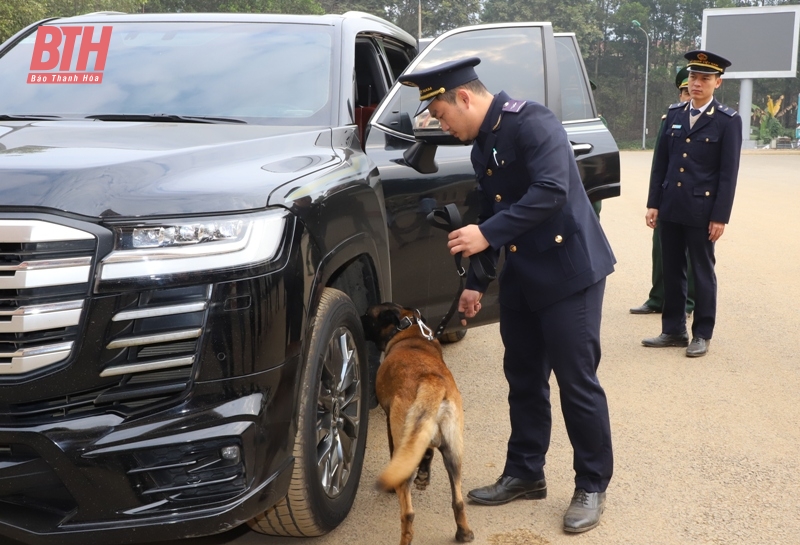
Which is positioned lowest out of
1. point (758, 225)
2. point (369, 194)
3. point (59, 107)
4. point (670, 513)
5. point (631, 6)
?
point (631, 6)

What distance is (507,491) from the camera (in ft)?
13.3

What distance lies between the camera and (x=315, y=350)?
123 inches

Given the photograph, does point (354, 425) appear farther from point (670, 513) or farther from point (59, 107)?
point (59, 107)

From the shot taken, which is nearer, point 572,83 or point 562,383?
point 562,383

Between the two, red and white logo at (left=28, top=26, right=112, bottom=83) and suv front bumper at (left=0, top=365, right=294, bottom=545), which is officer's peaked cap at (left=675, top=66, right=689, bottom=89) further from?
suv front bumper at (left=0, top=365, right=294, bottom=545)

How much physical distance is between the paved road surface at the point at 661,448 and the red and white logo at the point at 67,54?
2.21 metres

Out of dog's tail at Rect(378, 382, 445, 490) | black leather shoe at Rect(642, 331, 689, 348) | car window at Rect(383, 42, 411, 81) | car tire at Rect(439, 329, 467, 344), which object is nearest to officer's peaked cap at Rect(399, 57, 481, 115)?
dog's tail at Rect(378, 382, 445, 490)

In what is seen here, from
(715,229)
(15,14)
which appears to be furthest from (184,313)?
(15,14)

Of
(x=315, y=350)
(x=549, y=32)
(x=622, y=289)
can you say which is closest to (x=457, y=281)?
(x=549, y=32)

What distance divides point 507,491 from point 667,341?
129 inches

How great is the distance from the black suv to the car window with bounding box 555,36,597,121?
1859mm

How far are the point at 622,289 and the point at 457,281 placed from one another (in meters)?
4.81

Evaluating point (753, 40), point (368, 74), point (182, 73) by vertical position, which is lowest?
point (753, 40)

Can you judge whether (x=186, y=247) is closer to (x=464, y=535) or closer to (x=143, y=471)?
(x=143, y=471)
